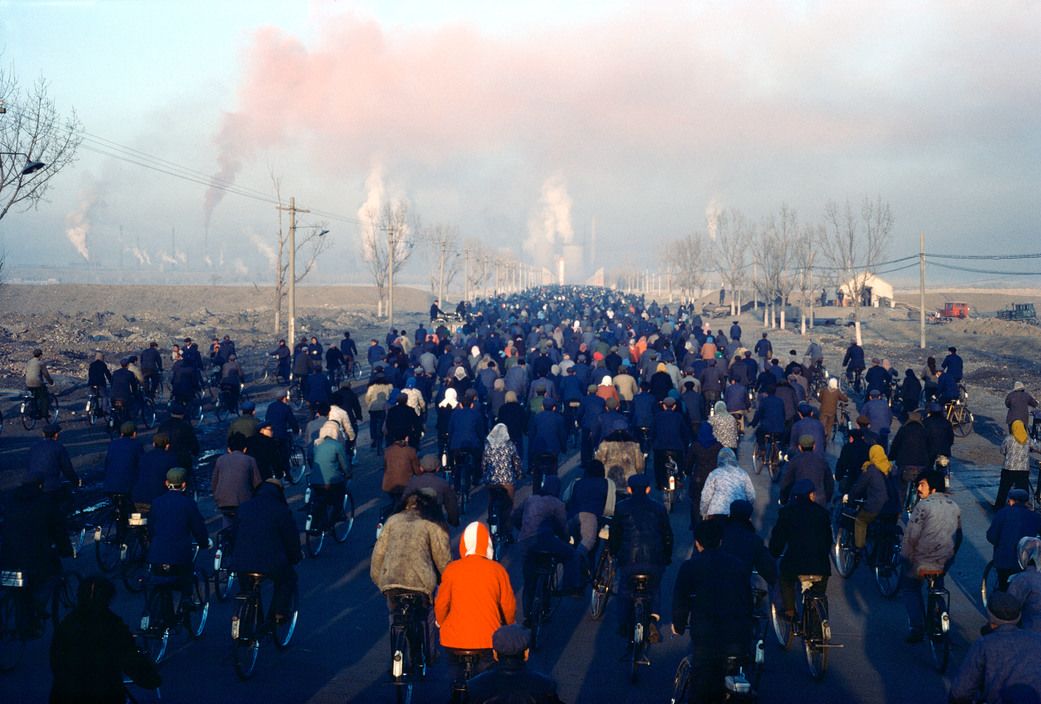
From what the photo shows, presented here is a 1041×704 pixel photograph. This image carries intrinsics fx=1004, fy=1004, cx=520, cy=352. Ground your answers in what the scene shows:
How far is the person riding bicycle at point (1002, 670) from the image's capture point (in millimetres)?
5395

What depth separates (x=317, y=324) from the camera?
7350 cm

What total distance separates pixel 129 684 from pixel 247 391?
2432 centimetres

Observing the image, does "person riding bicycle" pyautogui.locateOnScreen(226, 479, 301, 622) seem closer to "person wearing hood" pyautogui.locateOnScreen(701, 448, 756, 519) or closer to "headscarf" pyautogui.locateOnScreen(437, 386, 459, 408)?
"person wearing hood" pyautogui.locateOnScreen(701, 448, 756, 519)

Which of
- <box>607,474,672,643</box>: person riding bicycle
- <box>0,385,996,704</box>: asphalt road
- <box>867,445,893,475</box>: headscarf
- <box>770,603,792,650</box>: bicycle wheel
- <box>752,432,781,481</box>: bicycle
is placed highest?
<box>867,445,893,475</box>: headscarf

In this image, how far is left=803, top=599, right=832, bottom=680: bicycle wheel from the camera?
8.72 meters

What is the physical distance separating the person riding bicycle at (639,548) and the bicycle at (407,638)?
1.93m

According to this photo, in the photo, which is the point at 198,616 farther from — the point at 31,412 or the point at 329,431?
the point at 31,412

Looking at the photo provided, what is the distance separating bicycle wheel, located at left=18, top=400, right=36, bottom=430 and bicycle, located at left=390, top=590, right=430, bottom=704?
17.7m

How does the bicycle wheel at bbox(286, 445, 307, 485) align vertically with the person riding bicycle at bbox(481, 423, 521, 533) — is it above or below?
below

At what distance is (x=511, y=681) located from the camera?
4.81 m

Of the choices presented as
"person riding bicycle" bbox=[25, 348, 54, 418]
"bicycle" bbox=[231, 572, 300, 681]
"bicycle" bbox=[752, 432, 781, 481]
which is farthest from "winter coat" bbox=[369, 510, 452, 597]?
"person riding bicycle" bbox=[25, 348, 54, 418]

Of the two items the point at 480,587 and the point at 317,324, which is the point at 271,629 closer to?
the point at 480,587

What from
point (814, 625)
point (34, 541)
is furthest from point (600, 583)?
point (34, 541)

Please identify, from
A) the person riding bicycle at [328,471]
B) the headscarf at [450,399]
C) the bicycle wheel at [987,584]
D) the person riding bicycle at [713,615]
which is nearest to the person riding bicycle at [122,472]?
the person riding bicycle at [328,471]
